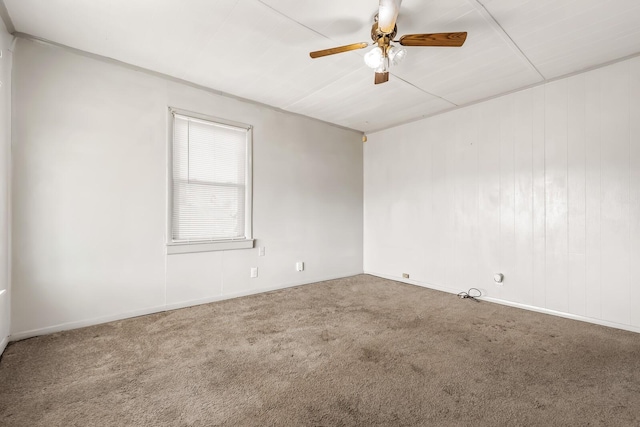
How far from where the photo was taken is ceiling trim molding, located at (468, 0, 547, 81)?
216 cm

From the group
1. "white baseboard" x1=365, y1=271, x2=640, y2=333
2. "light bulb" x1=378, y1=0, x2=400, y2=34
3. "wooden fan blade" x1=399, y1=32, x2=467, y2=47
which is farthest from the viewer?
"white baseboard" x1=365, y1=271, x2=640, y2=333

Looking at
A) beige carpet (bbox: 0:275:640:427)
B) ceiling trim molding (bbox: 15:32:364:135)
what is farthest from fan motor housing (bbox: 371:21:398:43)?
beige carpet (bbox: 0:275:640:427)

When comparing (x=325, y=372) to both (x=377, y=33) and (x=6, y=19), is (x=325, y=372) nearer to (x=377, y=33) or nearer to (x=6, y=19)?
(x=377, y=33)

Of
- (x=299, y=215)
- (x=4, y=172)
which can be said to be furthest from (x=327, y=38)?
(x=4, y=172)

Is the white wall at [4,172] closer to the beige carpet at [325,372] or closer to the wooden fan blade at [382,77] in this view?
the beige carpet at [325,372]

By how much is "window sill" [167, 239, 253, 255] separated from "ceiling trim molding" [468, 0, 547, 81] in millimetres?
3361

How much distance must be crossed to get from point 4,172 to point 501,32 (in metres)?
4.28

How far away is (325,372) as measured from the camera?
80.0 inches

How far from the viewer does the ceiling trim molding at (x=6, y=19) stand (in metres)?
2.19

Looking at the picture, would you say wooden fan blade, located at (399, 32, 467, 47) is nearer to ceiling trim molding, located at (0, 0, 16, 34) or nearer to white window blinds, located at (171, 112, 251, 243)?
white window blinds, located at (171, 112, 251, 243)

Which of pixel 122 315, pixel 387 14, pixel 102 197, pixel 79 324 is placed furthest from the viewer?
pixel 122 315

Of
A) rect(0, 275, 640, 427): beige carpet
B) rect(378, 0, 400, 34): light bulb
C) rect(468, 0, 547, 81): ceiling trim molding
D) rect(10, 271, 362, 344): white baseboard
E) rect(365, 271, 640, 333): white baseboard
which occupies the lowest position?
rect(0, 275, 640, 427): beige carpet

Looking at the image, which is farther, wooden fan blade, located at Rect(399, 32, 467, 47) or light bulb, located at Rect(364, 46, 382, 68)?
light bulb, located at Rect(364, 46, 382, 68)

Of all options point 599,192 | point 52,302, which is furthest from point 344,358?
point 599,192
